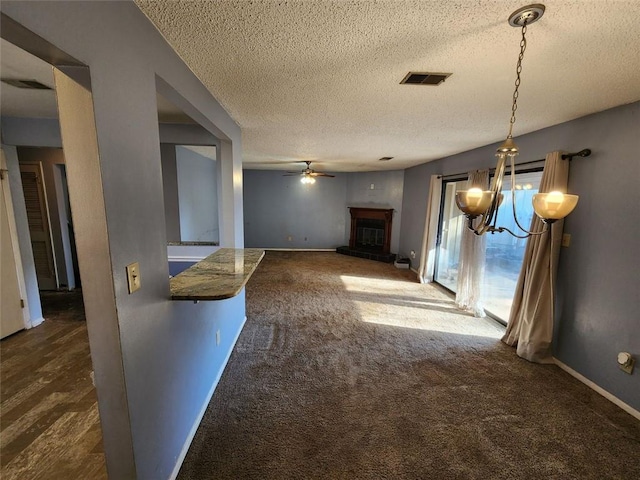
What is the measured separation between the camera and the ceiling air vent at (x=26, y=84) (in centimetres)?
182

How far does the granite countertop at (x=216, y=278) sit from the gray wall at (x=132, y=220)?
121 millimetres

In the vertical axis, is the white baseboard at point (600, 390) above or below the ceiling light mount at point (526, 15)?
below

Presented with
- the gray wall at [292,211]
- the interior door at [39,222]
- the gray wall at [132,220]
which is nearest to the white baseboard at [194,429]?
the gray wall at [132,220]

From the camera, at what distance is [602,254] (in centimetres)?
223

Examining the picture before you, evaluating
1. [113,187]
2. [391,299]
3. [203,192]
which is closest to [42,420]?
[113,187]

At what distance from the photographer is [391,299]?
4.31 meters

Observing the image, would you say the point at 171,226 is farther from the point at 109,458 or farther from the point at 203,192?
the point at 109,458

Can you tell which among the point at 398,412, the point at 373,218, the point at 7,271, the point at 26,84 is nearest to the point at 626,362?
the point at 398,412

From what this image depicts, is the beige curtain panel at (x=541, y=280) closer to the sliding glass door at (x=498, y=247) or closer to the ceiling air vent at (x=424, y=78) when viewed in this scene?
the sliding glass door at (x=498, y=247)

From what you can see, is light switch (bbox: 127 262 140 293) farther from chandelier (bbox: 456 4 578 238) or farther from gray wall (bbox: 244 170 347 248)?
gray wall (bbox: 244 170 347 248)

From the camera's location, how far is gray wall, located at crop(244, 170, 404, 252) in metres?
7.59

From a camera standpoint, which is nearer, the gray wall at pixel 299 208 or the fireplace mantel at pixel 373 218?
the fireplace mantel at pixel 373 218

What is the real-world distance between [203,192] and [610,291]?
5934 millimetres

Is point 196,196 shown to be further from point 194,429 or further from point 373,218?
point 373,218
